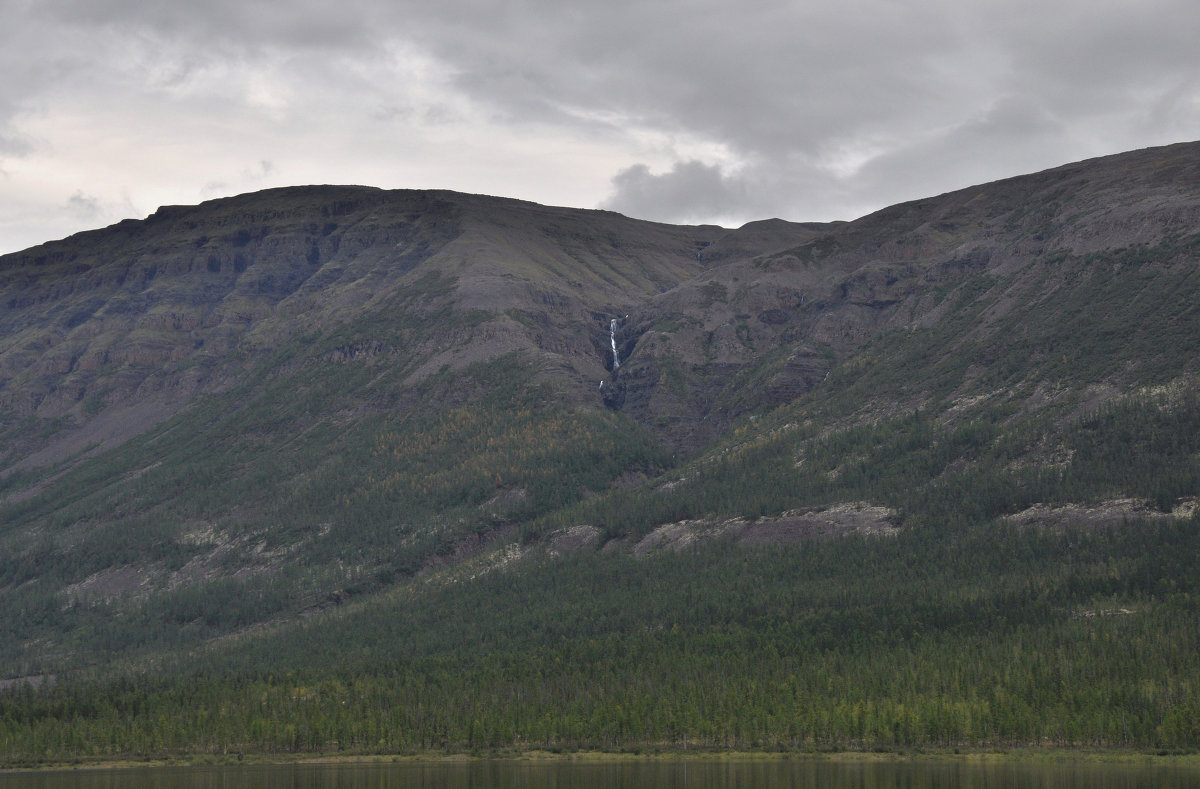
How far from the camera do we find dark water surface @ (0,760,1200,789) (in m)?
160

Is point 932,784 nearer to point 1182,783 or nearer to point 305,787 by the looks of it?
point 1182,783

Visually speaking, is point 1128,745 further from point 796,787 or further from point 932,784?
point 796,787

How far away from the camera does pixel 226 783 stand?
176 metres

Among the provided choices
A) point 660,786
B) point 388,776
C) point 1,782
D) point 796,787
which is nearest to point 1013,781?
point 796,787

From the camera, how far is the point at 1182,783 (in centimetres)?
15575

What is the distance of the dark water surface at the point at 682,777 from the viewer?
160 meters

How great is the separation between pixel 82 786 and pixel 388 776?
37.7m

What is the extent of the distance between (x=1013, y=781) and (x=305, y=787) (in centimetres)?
8281

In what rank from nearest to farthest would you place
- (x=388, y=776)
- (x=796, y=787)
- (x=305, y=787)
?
(x=796, y=787) → (x=305, y=787) → (x=388, y=776)

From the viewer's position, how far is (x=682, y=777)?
575ft

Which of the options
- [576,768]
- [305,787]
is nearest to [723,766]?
[576,768]

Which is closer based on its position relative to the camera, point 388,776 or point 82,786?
point 82,786

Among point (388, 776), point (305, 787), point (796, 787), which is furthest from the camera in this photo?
point (388, 776)

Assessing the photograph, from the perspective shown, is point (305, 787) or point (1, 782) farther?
point (1, 782)
